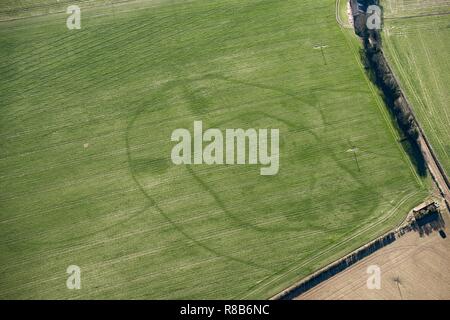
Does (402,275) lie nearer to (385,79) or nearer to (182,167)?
(385,79)

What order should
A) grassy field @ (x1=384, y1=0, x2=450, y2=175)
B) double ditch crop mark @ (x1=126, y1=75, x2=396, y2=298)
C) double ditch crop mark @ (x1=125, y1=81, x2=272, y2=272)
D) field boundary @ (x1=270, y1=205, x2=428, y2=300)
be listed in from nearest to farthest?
field boundary @ (x1=270, y1=205, x2=428, y2=300) → double ditch crop mark @ (x1=125, y1=81, x2=272, y2=272) → double ditch crop mark @ (x1=126, y1=75, x2=396, y2=298) → grassy field @ (x1=384, y1=0, x2=450, y2=175)

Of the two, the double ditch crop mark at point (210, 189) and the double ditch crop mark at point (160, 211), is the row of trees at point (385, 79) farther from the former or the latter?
the double ditch crop mark at point (160, 211)

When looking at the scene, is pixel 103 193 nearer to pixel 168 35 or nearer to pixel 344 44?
pixel 168 35

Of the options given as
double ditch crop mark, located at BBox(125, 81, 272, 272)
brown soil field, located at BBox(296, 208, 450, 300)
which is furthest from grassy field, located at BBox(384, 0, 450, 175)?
double ditch crop mark, located at BBox(125, 81, 272, 272)

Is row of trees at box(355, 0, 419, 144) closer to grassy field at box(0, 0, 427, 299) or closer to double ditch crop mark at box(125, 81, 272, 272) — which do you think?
grassy field at box(0, 0, 427, 299)

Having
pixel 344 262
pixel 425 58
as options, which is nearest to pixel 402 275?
pixel 344 262

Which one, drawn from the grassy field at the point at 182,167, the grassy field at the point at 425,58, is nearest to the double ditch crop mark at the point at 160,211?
the grassy field at the point at 182,167

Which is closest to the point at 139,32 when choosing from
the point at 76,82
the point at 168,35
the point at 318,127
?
the point at 168,35
